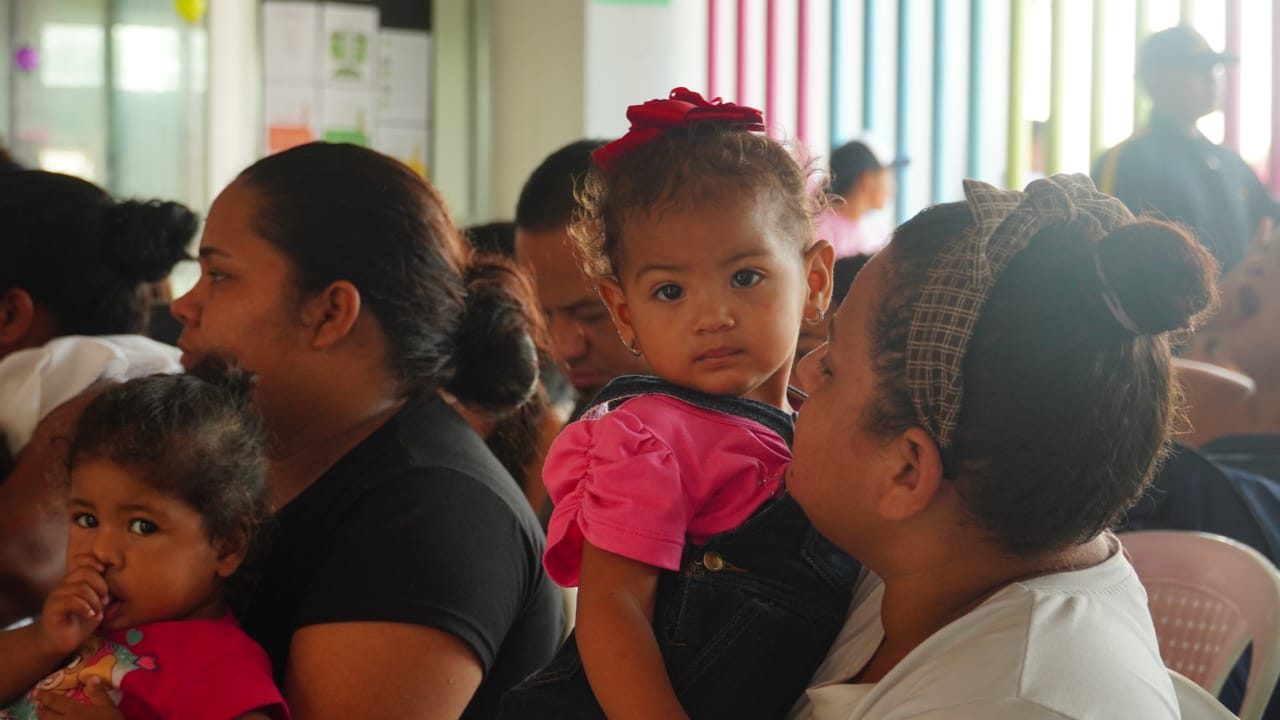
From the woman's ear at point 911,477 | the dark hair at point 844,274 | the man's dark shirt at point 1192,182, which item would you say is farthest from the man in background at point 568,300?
the man's dark shirt at point 1192,182

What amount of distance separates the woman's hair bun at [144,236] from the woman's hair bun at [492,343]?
0.71 m

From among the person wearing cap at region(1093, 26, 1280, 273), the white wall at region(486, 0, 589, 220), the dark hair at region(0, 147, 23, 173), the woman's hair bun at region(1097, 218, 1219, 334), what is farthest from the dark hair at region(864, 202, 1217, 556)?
the white wall at region(486, 0, 589, 220)

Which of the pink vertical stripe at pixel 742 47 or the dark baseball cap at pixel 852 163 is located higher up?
the pink vertical stripe at pixel 742 47

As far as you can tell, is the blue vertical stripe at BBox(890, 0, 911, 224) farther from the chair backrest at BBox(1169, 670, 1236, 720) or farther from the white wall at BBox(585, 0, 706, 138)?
the chair backrest at BBox(1169, 670, 1236, 720)

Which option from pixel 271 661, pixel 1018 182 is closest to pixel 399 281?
pixel 271 661

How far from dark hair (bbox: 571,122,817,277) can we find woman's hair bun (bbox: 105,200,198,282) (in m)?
1.13

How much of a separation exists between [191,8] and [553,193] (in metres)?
4.49

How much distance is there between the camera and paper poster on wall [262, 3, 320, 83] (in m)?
6.43

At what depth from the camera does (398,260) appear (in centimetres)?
179

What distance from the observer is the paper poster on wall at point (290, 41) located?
6.43 metres

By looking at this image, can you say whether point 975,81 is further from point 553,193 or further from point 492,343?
point 492,343

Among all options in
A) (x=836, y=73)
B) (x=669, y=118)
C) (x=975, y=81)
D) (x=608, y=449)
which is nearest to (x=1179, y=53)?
(x=975, y=81)

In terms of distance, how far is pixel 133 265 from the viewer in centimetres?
232

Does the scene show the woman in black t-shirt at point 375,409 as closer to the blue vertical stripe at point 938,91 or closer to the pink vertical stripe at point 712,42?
the blue vertical stripe at point 938,91
